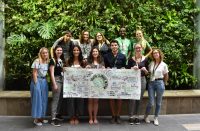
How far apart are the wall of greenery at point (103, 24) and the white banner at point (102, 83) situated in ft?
7.20

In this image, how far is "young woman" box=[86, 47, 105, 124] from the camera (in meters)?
8.06

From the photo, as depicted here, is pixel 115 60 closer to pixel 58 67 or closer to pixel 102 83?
pixel 102 83

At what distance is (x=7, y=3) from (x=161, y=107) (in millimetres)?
5006

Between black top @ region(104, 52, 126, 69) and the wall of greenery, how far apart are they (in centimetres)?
203

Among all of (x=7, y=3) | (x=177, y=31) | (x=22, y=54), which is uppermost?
(x=7, y=3)

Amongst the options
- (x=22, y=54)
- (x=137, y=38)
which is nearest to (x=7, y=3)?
(x=22, y=54)

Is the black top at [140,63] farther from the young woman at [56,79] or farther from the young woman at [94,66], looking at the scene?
the young woman at [56,79]

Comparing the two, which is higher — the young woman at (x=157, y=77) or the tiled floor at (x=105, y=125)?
the young woman at (x=157, y=77)

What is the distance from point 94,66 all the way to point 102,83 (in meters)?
0.42

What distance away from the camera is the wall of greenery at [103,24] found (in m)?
10.3

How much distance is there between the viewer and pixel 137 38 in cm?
895

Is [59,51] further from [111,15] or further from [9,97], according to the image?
[111,15]

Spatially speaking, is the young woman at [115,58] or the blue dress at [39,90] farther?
the young woman at [115,58]

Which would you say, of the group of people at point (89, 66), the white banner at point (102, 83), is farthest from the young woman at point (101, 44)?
the white banner at point (102, 83)
